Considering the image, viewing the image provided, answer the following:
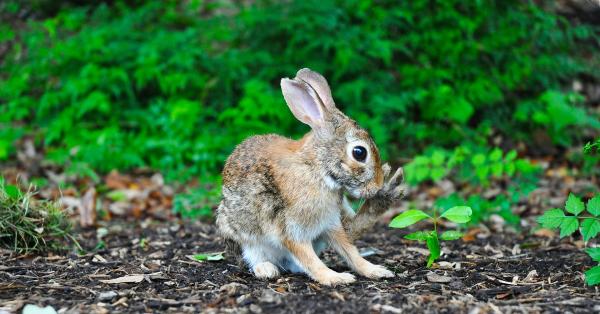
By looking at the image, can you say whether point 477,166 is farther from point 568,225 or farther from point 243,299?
point 243,299

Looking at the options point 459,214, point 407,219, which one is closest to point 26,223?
point 407,219

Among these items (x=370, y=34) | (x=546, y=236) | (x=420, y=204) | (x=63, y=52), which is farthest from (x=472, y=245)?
(x=63, y=52)

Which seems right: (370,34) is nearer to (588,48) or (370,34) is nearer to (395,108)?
(395,108)

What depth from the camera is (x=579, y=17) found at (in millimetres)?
8148

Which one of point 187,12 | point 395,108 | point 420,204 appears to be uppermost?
point 187,12

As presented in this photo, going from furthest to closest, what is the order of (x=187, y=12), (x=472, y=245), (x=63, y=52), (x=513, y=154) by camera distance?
(x=187, y=12) < (x=63, y=52) < (x=513, y=154) < (x=472, y=245)

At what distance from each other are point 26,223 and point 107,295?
1.74 metres

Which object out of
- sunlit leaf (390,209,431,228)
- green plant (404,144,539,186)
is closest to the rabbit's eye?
sunlit leaf (390,209,431,228)

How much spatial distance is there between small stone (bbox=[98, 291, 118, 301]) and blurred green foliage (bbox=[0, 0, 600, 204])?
15.8 feet

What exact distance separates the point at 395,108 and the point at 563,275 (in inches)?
197

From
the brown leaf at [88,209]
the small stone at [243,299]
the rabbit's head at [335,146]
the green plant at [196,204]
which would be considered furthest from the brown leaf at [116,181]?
the small stone at [243,299]

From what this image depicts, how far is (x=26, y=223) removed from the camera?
19.3 feet

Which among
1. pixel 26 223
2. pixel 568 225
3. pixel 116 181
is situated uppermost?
pixel 568 225

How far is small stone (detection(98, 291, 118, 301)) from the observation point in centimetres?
448
